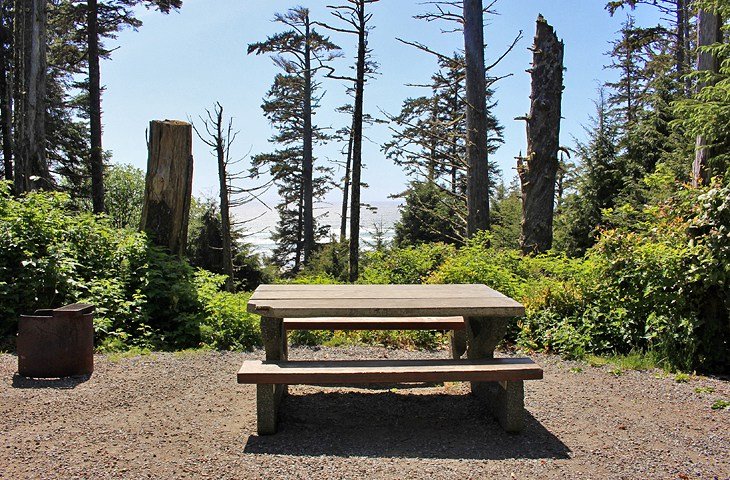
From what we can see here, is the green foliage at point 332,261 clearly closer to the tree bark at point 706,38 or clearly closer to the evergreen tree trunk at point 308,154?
the evergreen tree trunk at point 308,154

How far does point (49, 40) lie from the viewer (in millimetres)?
24672

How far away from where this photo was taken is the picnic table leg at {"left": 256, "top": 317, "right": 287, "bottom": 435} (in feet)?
12.8

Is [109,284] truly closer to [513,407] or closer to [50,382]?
[50,382]

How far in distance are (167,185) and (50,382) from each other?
379 cm

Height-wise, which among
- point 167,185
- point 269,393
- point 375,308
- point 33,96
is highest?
point 33,96

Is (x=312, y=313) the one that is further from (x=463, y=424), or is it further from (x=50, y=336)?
(x=50, y=336)

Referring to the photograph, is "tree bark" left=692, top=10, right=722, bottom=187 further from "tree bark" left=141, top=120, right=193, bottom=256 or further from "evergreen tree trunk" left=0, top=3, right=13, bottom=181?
"evergreen tree trunk" left=0, top=3, right=13, bottom=181

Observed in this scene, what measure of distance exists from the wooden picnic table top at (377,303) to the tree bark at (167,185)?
3.99 m

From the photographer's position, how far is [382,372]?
12.6 ft

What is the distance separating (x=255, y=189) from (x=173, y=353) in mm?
10739

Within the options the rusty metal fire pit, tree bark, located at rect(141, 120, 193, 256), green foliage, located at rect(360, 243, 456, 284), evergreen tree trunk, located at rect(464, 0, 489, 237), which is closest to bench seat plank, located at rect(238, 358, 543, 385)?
the rusty metal fire pit

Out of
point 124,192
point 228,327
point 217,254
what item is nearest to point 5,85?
point 124,192

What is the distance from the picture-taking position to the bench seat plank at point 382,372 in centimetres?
379

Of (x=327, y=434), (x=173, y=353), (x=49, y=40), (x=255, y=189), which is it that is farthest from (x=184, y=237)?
(x=49, y=40)
